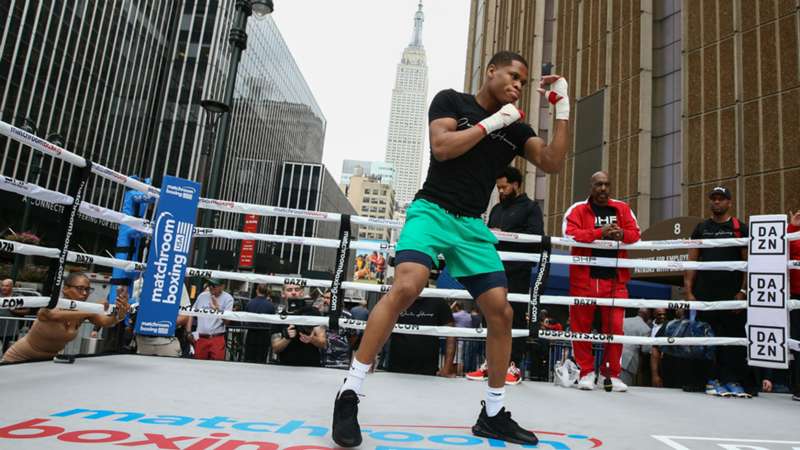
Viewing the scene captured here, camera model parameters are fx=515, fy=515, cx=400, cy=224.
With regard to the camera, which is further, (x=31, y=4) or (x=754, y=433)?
(x=31, y=4)

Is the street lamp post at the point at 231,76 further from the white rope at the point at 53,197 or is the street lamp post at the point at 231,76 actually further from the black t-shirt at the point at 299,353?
the black t-shirt at the point at 299,353

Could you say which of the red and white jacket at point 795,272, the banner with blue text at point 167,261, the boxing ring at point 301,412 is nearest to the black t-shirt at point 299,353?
the boxing ring at point 301,412

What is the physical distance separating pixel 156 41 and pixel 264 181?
85.7 feet

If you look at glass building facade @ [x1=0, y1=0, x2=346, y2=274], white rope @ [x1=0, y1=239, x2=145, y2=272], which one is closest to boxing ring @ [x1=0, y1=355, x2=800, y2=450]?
white rope @ [x1=0, y1=239, x2=145, y2=272]

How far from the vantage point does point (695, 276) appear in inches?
201

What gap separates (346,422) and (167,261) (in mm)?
3066

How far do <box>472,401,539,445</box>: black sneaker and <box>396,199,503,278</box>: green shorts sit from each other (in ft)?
2.23

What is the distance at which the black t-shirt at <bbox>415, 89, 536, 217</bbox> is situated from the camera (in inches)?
103

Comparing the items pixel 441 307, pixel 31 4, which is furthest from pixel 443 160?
pixel 31 4

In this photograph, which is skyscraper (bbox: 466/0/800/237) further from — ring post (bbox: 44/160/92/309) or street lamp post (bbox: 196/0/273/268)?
ring post (bbox: 44/160/92/309)

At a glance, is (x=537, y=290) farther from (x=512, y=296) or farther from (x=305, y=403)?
(x=305, y=403)

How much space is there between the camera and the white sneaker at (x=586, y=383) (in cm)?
438

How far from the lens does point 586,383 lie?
14.4 ft

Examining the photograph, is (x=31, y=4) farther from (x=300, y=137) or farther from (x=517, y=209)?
(x=300, y=137)
